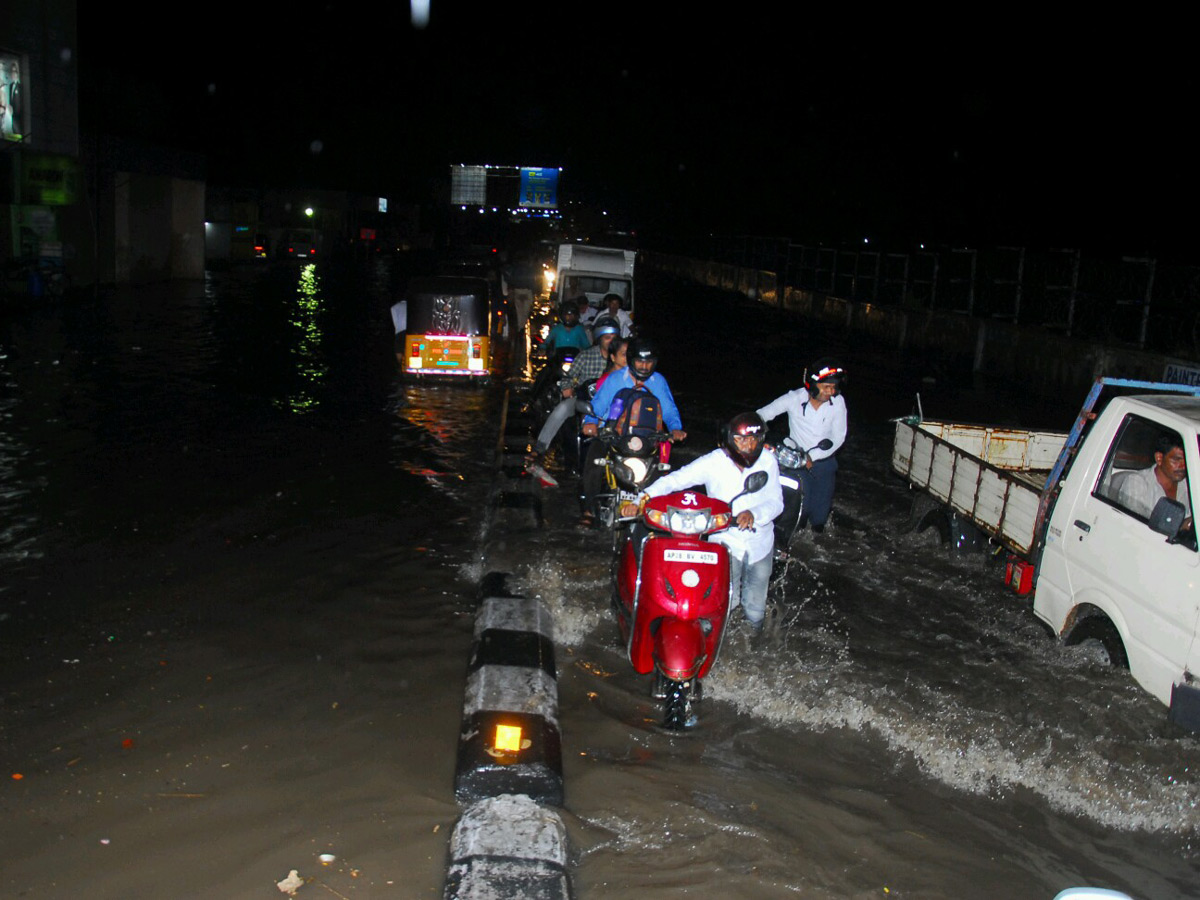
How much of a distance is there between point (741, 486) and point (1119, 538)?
2055mm

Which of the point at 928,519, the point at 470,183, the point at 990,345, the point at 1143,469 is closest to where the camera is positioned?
the point at 1143,469

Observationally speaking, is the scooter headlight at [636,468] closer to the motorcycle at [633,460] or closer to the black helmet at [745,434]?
the motorcycle at [633,460]

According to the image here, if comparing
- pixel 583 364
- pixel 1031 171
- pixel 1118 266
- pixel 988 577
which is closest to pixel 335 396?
pixel 583 364

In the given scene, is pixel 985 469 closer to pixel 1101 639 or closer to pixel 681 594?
pixel 1101 639

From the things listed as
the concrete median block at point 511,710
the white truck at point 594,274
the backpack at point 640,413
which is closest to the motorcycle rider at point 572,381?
the backpack at point 640,413

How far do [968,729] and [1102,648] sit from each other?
37.0 inches

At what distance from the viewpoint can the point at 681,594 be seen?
17.5 feet

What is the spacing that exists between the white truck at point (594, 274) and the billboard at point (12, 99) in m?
13.9

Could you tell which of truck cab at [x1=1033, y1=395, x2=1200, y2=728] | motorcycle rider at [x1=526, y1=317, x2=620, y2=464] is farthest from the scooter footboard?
motorcycle rider at [x1=526, y1=317, x2=620, y2=464]

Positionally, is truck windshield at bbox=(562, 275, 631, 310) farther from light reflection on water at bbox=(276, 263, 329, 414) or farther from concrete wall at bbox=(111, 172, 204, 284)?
concrete wall at bbox=(111, 172, 204, 284)

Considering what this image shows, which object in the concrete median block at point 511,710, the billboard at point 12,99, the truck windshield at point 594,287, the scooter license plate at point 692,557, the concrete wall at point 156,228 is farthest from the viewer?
the concrete wall at point 156,228

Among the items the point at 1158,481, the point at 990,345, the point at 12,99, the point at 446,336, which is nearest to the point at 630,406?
the point at 1158,481

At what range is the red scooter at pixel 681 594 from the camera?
208 inches

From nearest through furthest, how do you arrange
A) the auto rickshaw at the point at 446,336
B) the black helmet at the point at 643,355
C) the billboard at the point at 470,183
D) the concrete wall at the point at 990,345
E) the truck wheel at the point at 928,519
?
the black helmet at the point at 643,355
the truck wheel at the point at 928,519
the concrete wall at the point at 990,345
the auto rickshaw at the point at 446,336
the billboard at the point at 470,183
